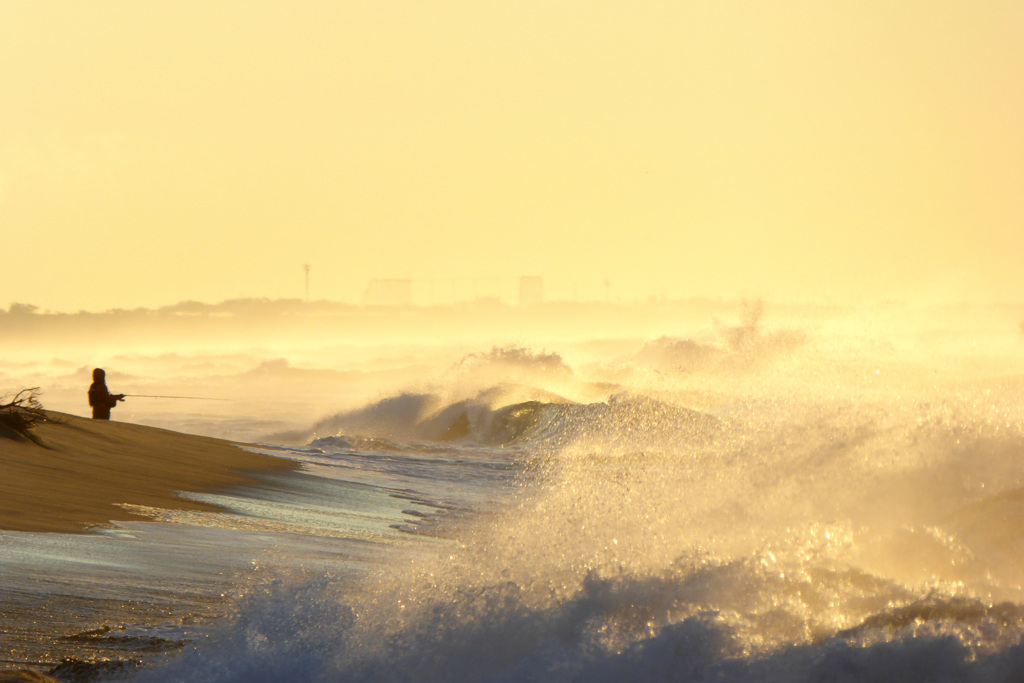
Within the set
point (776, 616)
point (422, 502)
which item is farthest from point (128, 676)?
point (422, 502)

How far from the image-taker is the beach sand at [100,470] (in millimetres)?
8859

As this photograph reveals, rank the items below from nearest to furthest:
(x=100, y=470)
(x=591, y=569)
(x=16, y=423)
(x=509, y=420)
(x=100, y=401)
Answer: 1. (x=591, y=569)
2. (x=100, y=470)
3. (x=16, y=423)
4. (x=100, y=401)
5. (x=509, y=420)

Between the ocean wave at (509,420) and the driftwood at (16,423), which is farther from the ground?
the driftwood at (16,423)

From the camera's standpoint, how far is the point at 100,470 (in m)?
11.7

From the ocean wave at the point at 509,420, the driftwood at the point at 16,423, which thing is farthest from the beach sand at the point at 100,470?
the ocean wave at the point at 509,420

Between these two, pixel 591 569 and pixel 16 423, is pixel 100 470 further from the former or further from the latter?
pixel 591 569

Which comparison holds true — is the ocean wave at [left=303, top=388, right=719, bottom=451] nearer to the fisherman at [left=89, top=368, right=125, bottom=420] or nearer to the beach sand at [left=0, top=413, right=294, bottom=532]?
the fisherman at [left=89, top=368, right=125, bottom=420]

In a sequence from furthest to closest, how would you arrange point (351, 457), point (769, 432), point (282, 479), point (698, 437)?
1. point (698, 437)
2. point (351, 457)
3. point (282, 479)
4. point (769, 432)

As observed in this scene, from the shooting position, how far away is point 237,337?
124438mm

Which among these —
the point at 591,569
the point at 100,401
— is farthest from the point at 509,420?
the point at 591,569

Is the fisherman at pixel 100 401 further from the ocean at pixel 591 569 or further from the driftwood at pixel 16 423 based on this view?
the driftwood at pixel 16 423

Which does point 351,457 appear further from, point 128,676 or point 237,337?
point 237,337

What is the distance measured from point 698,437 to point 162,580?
47.9 feet

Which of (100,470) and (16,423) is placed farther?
(16,423)
